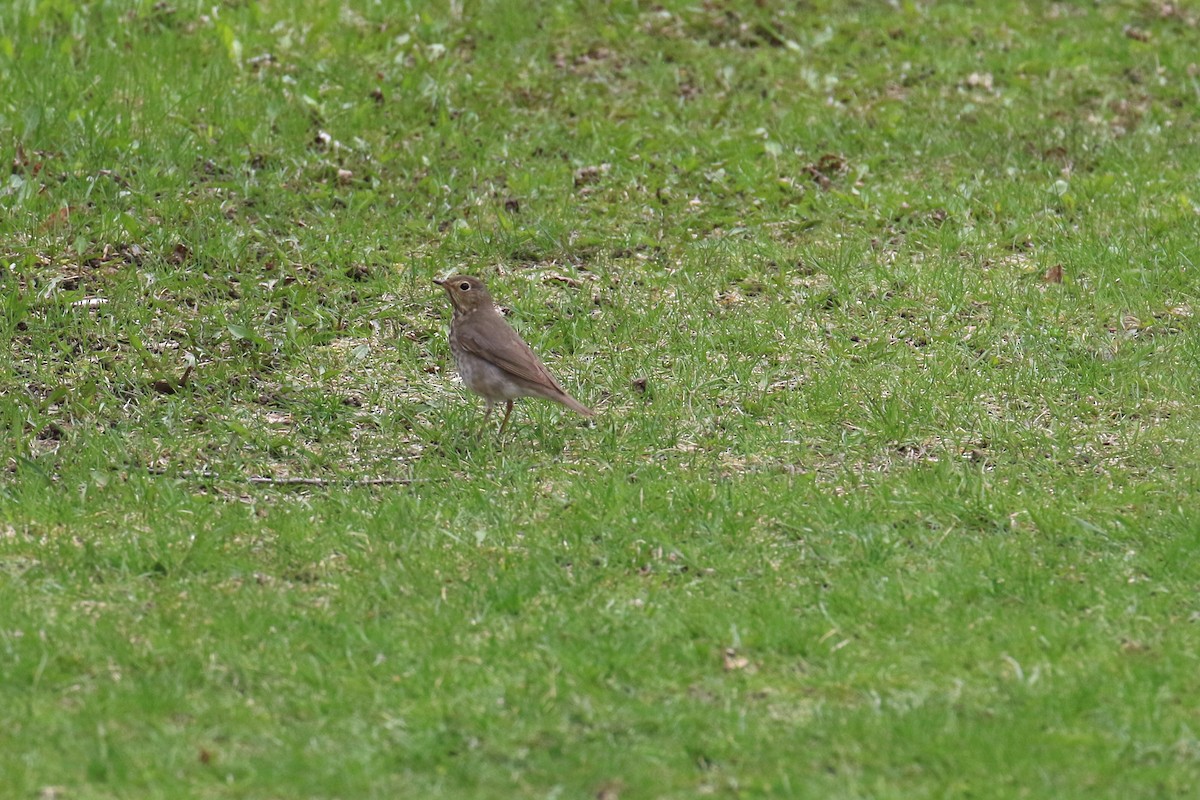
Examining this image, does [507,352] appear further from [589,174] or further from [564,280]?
[589,174]

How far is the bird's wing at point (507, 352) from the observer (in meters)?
8.84

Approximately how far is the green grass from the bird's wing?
14.8 inches

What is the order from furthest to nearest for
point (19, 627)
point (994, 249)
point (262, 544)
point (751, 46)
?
point (751, 46)
point (994, 249)
point (262, 544)
point (19, 627)

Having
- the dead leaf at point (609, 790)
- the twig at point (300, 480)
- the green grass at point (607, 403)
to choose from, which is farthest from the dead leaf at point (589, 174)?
the dead leaf at point (609, 790)

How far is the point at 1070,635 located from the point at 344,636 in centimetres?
285

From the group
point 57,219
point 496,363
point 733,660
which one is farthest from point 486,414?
point 57,219

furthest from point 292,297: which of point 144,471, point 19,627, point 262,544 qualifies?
point 19,627

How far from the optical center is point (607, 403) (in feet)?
31.0

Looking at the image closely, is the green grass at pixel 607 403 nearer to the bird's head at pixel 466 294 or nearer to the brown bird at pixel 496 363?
the brown bird at pixel 496 363

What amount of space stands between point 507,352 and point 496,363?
3.2 inches

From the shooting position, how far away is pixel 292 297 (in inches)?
417

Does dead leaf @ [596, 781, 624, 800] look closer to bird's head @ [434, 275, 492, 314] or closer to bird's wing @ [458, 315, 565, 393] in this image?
bird's wing @ [458, 315, 565, 393]

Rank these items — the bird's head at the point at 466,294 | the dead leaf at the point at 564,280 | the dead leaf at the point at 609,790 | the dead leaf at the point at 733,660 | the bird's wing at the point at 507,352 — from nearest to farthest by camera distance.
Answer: the dead leaf at the point at 609,790
the dead leaf at the point at 733,660
the bird's wing at the point at 507,352
the bird's head at the point at 466,294
the dead leaf at the point at 564,280

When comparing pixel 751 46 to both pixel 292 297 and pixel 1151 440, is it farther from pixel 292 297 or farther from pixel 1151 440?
pixel 1151 440
